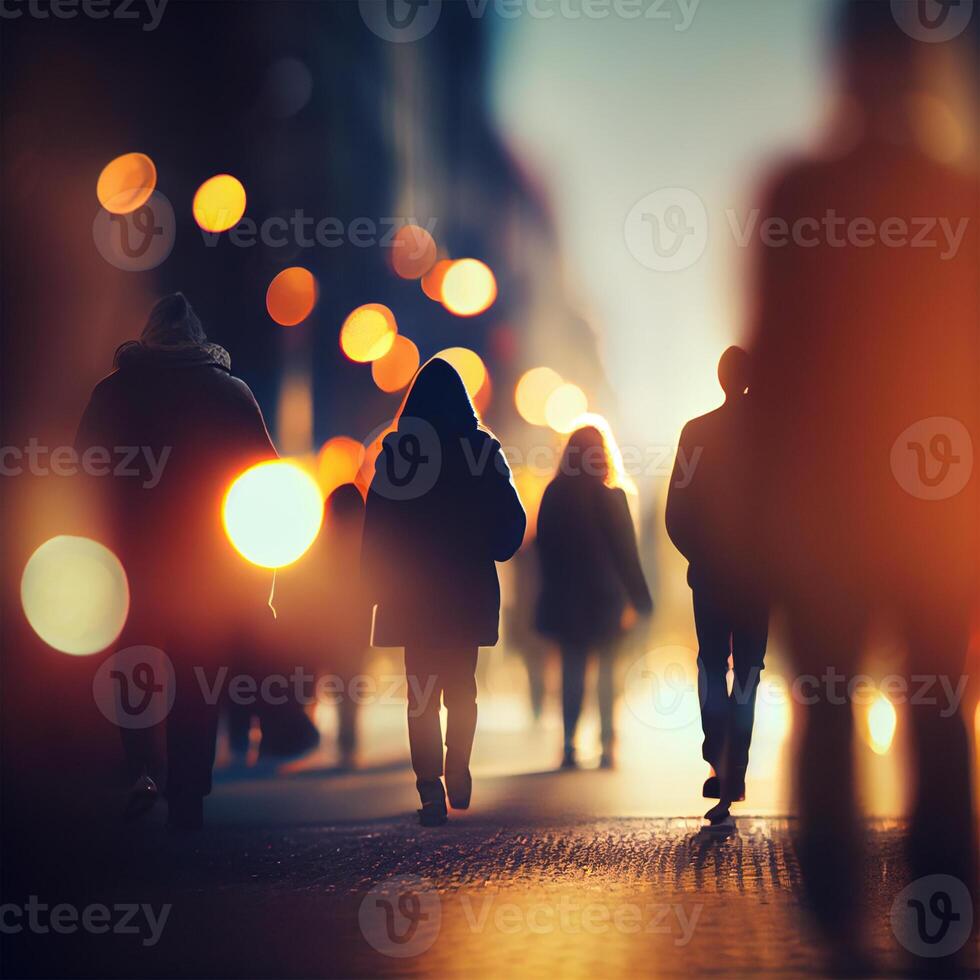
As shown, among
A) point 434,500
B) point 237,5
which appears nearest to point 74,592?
point 434,500

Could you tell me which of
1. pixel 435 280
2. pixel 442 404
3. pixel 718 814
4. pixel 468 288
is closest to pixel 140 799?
pixel 442 404

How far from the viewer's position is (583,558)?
9.75 m

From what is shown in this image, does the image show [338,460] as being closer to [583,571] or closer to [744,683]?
[583,571]

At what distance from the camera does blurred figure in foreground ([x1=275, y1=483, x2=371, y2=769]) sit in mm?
8961

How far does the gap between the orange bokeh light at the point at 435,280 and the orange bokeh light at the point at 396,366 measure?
94.9 inches

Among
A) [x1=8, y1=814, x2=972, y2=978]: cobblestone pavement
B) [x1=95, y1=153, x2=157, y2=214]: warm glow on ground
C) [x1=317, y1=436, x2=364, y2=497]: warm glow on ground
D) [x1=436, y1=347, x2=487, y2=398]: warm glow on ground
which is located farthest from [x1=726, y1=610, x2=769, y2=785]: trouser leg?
[x1=436, y1=347, x2=487, y2=398]: warm glow on ground

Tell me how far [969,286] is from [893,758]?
4524 mm

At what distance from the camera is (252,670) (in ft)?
24.8

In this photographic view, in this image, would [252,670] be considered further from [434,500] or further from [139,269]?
[139,269]

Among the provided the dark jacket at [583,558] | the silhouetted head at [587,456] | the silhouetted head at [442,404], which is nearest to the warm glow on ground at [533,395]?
the dark jacket at [583,558]

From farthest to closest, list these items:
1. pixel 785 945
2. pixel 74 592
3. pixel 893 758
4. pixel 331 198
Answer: pixel 331 198
pixel 893 758
pixel 74 592
pixel 785 945

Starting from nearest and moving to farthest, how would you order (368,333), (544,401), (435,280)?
(368,333), (435,280), (544,401)

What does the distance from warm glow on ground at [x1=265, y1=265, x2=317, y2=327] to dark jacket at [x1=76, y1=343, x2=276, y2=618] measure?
14.6 metres

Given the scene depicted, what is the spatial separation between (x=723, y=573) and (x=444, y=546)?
1.33 metres
